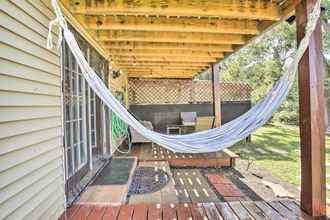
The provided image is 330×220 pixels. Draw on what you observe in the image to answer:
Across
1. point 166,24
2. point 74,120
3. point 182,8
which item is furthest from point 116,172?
point 182,8

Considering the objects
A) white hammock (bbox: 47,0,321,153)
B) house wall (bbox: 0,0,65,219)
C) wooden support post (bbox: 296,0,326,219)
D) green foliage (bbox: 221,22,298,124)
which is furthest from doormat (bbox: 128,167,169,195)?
green foliage (bbox: 221,22,298,124)

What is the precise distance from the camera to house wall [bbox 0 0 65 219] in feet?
4.80

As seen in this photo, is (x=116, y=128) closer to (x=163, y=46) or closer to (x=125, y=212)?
(x=163, y=46)

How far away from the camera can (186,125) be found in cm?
813

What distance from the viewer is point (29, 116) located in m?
1.74

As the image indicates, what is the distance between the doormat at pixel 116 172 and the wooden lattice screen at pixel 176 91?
4.76 meters

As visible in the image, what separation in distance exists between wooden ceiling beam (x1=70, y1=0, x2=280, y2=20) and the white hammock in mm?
582

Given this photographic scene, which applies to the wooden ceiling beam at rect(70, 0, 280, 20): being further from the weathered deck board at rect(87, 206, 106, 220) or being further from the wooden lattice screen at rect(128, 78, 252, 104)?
the wooden lattice screen at rect(128, 78, 252, 104)

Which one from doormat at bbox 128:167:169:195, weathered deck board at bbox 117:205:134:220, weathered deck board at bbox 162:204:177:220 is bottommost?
doormat at bbox 128:167:169:195

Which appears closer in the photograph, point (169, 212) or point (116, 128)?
point (169, 212)

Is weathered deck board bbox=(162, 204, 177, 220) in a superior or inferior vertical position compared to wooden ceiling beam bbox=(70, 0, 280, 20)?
inferior

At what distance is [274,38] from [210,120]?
8927 mm

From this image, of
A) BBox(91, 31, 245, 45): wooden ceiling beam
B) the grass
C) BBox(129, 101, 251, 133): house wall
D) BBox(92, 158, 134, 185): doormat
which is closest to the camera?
BBox(92, 158, 134, 185): doormat

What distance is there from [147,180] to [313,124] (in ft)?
7.60
